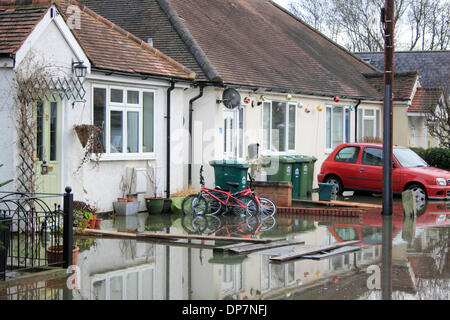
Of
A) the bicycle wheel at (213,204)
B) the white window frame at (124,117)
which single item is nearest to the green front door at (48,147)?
the white window frame at (124,117)

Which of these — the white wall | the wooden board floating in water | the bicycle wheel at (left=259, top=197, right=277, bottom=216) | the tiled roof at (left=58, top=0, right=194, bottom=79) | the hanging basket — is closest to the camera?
the wooden board floating in water

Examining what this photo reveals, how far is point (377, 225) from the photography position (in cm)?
1538

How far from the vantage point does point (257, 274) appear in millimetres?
10180

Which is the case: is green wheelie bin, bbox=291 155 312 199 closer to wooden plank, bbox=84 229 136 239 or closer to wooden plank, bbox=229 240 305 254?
wooden plank, bbox=229 240 305 254

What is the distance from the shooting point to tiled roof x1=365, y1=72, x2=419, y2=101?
2950cm

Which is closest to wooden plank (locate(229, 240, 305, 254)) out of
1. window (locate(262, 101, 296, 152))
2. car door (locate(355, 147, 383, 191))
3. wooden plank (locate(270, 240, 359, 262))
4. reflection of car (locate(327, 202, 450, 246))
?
wooden plank (locate(270, 240, 359, 262))

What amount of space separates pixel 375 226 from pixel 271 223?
7.24 feet

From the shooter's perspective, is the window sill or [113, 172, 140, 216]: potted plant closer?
the window sill

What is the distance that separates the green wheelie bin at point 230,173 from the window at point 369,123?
11.4 meters

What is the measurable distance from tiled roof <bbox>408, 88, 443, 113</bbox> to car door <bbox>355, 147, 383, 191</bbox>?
11.4 metres

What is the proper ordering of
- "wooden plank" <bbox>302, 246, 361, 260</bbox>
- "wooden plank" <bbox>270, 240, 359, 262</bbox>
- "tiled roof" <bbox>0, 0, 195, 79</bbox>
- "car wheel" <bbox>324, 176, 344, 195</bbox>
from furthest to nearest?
1. "car wheel" <bbox>324, 176, 344, 195</bbox>
2. "tiled roof" <bbox>0, 0, 195, 79</bbox>
3. "wooden plank" <bbox>302, 246, 361, 260</bbox>
4. "wooden plank" <bbox>270, 240, 359, 262</bbox>

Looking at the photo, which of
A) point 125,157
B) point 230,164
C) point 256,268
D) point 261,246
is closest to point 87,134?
point 125,157

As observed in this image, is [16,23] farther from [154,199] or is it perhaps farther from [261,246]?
[261,246]

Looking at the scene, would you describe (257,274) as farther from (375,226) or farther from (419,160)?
(419,160)
